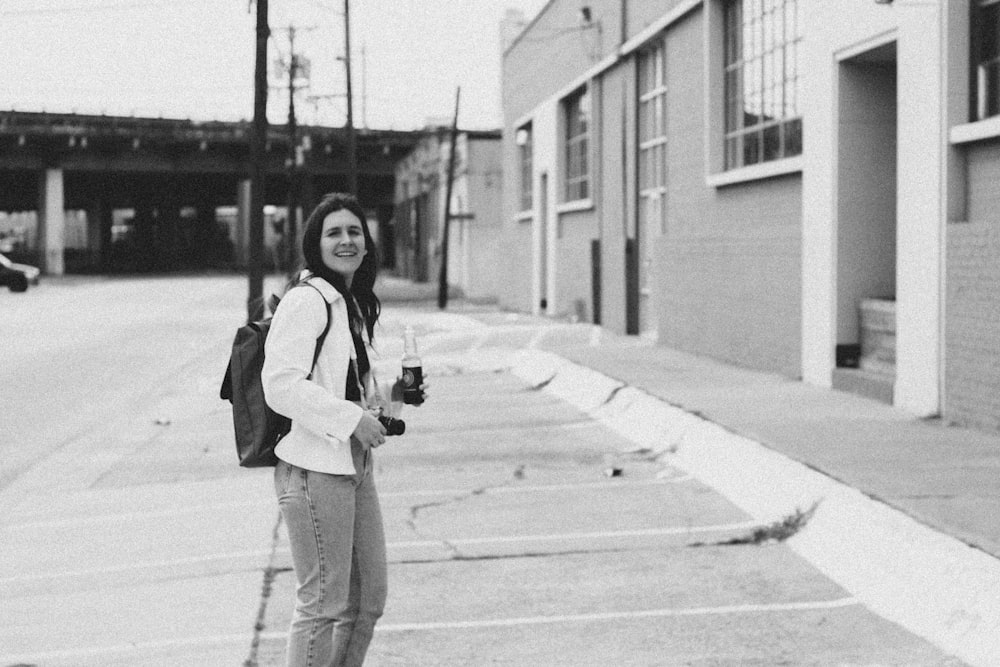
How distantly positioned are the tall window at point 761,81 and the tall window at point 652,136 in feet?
11.7

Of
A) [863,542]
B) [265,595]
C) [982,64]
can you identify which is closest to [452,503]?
[265,595]

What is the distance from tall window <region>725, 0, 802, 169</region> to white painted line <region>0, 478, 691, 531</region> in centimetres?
737

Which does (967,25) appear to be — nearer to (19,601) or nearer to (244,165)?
(19,601)

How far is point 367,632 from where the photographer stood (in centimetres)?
489

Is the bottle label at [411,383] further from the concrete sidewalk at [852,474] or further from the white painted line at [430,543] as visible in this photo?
the white painted line at [430,543]

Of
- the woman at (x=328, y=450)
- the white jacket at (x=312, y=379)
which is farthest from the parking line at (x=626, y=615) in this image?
the white jacket at (x=312, y=379)

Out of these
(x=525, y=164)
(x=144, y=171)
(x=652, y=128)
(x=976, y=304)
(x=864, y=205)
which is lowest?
(x=976, y=304)

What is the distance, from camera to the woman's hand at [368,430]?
4684 mm

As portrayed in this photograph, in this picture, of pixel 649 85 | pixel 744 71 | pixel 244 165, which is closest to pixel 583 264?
pixel 649 85

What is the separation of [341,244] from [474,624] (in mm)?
2395

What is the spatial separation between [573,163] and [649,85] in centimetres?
768

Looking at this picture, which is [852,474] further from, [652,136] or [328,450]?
[652,136]

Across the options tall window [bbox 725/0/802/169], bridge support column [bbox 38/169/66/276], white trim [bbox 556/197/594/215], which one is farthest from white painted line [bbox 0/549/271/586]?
bridge support column [bbox 38/169/66/276]

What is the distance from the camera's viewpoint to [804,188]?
15.8 metres
